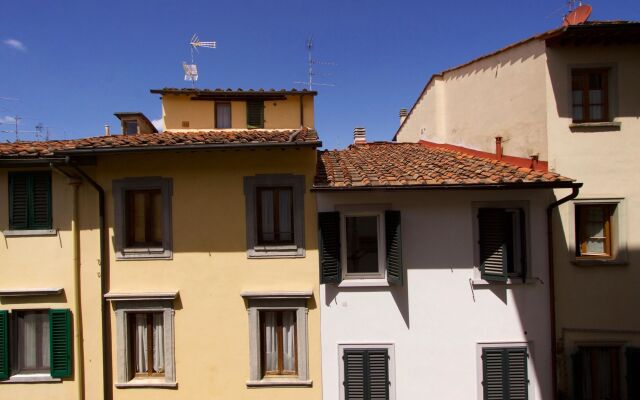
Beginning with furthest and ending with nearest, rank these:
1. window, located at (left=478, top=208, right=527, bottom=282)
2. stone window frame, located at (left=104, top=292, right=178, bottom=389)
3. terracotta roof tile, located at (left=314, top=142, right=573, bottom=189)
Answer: stone window frame, located at (left=104, top=292, right=178, bottom=389) < window, located at (left=478, top=208, right=527, bottom=282) < terracotta roof tile, located at (left=314, top=142, right=573, bottom=189)

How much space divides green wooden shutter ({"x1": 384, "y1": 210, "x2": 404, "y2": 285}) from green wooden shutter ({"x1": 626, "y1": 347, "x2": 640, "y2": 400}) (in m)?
5.05

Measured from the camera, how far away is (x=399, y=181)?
639 centimetres

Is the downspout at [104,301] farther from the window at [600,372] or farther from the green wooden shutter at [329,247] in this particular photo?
the window at [600,372]

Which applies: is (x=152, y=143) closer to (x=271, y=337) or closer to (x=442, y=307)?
(x=271, y=337)

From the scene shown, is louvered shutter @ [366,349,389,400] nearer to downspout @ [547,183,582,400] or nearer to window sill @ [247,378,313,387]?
window sill @ [247,378,313,387]

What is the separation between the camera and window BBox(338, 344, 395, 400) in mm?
6664

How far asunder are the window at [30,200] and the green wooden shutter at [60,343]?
2.00 metres

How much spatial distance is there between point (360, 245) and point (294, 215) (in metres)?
1.59

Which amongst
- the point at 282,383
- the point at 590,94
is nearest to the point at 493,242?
the point at 590,94

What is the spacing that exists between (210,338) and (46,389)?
383 centimetres

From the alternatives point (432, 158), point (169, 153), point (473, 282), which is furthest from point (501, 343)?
point (169, 153)

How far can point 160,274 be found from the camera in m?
6.87

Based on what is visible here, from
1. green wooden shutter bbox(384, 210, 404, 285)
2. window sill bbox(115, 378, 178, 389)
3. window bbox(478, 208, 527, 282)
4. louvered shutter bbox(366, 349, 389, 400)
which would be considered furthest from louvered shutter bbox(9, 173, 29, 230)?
window bbox(478, 208, 527, 282)

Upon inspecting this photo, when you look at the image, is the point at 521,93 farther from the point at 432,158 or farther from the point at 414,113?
the point at 414,113
